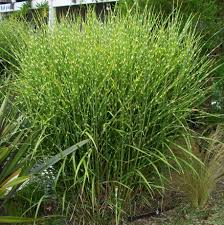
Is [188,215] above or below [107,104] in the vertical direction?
below

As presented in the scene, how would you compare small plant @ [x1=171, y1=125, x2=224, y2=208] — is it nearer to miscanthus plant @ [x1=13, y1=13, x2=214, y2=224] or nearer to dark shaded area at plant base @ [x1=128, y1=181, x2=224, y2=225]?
dark shaded area at plant base @ [x1=128, y1=181, x2=224, y2=225]

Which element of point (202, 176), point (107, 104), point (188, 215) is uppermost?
point (107, 104)

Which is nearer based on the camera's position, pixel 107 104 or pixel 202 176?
pixel 107 104

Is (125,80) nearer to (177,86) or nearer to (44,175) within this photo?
(177,86)

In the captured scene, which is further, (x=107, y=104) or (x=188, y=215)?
(x=188, y=215)

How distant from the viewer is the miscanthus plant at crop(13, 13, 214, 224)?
11.5 ft

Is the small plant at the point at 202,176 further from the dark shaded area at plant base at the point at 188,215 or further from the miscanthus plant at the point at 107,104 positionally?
the miscanthus plant at the point at 107,104

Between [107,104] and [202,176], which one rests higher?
[107,104]

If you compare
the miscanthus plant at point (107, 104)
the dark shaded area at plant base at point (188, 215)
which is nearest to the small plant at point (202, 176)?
the dark shaded area at plant base at point (188, 215)

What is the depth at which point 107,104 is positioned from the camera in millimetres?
3529

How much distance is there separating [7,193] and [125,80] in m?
1.25

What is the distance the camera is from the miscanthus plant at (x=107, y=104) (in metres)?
3.51

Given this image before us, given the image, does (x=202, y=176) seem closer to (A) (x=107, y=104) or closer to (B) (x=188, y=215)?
(B) (x=188, y=215)

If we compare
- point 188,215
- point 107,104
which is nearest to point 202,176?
point 188,215
